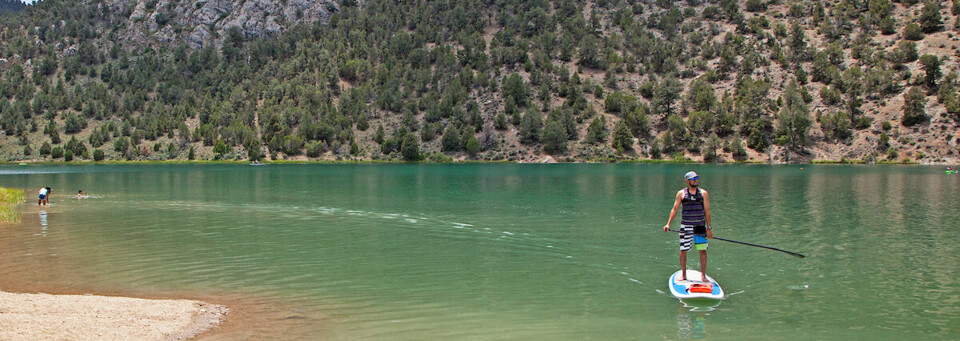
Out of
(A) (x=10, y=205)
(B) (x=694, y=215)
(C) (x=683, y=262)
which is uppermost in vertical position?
(B) (x=694, y=215)

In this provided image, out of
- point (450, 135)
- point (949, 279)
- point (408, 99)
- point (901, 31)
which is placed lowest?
point (949, 279)

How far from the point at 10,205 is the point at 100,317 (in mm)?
39112

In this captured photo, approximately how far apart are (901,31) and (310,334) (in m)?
219

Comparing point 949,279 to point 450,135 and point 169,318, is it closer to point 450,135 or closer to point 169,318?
point 169,318

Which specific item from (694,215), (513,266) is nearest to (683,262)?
(694,215)

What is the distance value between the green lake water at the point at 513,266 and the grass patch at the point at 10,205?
1742mm

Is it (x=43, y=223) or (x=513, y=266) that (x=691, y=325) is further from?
(x=43, y=223)

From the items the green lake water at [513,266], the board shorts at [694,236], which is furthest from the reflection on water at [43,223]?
the board shorts at [694,236]

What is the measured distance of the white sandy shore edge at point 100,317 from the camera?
41.3 ft

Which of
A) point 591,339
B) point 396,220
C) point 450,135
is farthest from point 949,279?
point 450,135

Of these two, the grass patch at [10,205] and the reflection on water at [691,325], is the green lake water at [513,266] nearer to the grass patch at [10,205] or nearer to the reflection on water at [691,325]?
the reflection on water at [691,325]

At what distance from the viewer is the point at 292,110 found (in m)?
189

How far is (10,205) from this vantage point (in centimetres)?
4372

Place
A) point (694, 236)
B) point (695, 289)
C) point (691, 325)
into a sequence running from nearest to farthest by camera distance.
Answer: point (691, 325)
point (695, 289)
point (694, 236)
